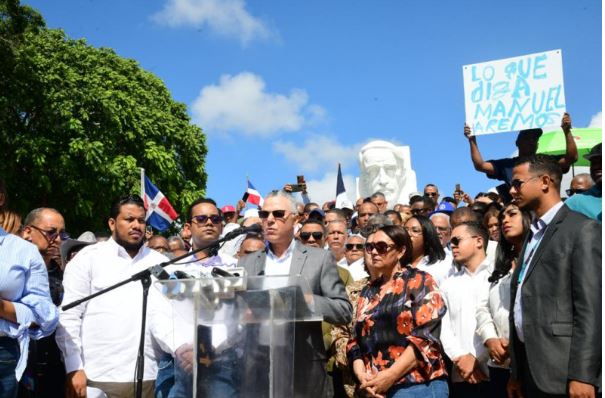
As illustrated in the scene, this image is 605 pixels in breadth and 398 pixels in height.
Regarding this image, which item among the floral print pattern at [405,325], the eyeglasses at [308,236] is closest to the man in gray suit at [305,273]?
the floral print pattern at [405,325]

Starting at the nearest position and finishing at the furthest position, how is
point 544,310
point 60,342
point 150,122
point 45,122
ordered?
1. point 544,310
2. point 60,342
3. point 45,122
4. point 150,122

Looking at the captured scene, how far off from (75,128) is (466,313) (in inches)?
872

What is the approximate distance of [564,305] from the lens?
11.8ft

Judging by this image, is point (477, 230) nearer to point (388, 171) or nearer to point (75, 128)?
point (388, 171)

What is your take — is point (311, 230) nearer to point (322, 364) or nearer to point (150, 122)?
point (322, 364)

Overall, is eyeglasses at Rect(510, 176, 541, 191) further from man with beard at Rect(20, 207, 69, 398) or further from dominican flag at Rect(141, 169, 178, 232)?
dominican flag at Rect(141, 169, 178, 232)

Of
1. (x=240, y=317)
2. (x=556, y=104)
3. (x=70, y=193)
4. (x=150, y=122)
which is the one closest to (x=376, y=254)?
(x=240, y=317)

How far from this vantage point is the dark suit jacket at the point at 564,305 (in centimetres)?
344

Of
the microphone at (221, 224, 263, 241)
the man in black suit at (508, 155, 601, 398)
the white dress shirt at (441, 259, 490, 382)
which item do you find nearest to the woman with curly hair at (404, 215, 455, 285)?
the white dress shirt at (441, 259, 490, 382)

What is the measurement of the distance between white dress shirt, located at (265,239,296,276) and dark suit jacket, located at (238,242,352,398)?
48 mm

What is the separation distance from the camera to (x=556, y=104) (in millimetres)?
7395

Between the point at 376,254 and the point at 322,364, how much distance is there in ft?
2.91

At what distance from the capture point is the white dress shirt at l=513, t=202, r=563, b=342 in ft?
12.8

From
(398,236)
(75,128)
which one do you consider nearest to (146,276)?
(398,236)
